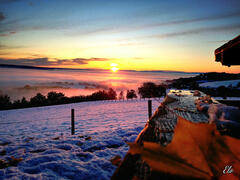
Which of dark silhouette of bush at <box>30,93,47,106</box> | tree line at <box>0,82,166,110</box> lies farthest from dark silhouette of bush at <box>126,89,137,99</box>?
dark silhouette of bush at <box>30,93,47,106</box>

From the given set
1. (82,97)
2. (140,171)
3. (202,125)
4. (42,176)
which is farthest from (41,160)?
Answer: (82,97)

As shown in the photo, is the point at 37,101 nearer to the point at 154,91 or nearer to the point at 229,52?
the point at 154,91

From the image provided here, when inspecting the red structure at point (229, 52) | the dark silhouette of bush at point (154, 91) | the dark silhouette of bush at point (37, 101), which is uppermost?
the red structure at point (229, 52)

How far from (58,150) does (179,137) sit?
3.65 metres

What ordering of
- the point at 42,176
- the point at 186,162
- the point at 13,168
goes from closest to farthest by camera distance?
1. the point at 186,162
2. the point at 42,176
3. the point at 13,168

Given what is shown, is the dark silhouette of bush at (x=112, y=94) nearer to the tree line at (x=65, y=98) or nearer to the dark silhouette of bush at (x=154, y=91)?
the tree line at (x=65, y=98)

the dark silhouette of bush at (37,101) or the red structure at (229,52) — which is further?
the dark silhouette of bush at (37,101)

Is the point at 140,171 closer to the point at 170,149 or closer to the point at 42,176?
the point at 170,149

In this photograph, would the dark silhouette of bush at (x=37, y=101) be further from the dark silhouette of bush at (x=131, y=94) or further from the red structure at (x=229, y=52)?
the red structure at (x=229, y=52)

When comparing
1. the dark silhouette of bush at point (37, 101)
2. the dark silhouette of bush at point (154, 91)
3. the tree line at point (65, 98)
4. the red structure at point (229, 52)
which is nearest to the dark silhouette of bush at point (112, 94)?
the tree line at point (65, 98)

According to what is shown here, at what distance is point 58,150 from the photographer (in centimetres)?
351

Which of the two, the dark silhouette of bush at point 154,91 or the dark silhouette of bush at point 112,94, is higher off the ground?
the dark silhouette of bush at point 154,91

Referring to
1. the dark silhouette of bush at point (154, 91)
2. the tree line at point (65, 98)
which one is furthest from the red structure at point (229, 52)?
the tree line at point (65, 98)

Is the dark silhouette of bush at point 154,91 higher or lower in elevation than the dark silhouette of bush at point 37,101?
higher
